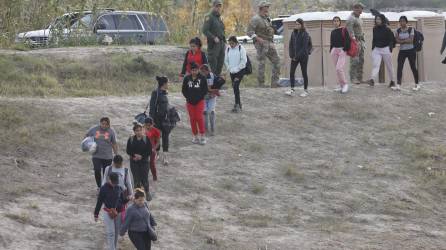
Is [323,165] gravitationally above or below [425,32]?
below

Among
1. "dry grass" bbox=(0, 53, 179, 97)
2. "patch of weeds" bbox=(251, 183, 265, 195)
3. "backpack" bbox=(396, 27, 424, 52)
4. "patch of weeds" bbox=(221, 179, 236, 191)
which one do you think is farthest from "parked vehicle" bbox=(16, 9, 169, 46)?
"patch of weeds" bbox=(251, 183, 265, 195)

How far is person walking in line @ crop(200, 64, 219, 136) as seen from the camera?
675 inches

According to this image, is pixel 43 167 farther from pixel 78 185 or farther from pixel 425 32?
pixel 425 32

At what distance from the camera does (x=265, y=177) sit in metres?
16.8

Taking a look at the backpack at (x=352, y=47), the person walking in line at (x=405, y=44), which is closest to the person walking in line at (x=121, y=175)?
the backpack at (x=352, y=47)

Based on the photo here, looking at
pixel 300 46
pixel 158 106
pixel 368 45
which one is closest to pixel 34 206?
pixel 158 106

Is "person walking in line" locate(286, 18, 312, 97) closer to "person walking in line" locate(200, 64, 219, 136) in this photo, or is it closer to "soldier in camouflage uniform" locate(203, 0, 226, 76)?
"soldier in camouflage uniform" locate(203, 0, 226, 76)

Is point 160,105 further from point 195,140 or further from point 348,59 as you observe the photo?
point 348,59

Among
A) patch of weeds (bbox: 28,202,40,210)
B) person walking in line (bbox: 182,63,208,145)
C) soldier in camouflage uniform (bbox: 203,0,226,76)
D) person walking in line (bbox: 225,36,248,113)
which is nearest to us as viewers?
patch of weeds (bbox: 28,202,40,210)

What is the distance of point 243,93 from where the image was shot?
2047cm

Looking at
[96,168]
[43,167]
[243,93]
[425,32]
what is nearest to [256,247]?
[96,168]

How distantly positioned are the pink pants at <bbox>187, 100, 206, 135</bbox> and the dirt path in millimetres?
364

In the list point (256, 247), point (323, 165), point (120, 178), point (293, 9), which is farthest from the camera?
point (293, 9)

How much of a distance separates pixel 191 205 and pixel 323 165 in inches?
130
